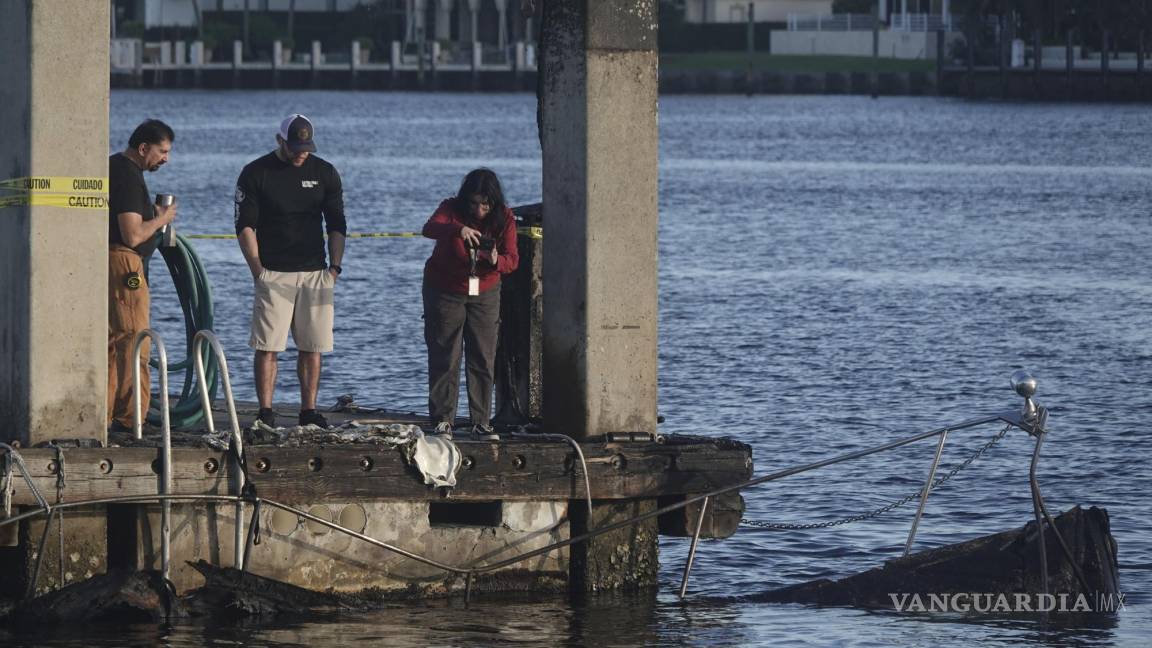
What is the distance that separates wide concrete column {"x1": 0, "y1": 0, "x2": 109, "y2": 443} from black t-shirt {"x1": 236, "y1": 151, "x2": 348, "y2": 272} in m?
1.24

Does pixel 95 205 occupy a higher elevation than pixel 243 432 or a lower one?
higher

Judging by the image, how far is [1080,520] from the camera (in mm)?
11000

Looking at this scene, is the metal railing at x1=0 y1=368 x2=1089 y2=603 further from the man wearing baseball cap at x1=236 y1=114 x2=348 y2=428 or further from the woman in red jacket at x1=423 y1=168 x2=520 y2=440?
the man wearing baseball cap at x1=236 y1=114 x2=348 y2=428

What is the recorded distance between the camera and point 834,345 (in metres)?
25.9

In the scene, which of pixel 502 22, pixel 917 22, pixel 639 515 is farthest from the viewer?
pixel 502 22

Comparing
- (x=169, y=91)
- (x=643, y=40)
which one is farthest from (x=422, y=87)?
(x=643, y=40)

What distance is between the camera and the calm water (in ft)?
37.1

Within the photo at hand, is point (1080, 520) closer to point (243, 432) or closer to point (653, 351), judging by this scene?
point (653, 351)

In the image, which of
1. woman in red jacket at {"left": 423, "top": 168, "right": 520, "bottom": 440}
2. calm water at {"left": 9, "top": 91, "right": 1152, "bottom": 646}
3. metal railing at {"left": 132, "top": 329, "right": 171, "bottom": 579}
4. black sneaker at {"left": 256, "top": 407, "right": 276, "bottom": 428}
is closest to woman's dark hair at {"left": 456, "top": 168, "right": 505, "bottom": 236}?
woman in red jacket at {"left": 423, "top": 168, "right": 520, "bottom": 440}

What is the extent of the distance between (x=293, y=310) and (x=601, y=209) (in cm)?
194


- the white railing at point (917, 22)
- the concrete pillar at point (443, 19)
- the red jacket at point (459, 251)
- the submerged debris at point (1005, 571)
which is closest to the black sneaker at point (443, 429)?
the red jacket at point (459, 251)

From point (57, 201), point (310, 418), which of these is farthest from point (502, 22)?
point (57, 201)

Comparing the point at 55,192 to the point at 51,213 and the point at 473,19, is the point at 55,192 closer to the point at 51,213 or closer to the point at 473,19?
the point at 51,213

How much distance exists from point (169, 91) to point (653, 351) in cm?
13227
